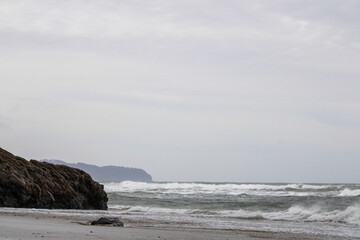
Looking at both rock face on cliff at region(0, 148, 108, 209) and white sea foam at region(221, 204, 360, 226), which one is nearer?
white sea foam at region(221, 204, 360, 226)

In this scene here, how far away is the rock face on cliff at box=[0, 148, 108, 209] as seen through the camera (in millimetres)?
23234

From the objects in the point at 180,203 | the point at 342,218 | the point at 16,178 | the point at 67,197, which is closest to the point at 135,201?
the point at 180,203

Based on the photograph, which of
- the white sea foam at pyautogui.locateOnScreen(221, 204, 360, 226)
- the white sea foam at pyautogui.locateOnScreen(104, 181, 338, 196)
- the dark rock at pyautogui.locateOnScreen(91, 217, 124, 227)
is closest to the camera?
the dark rock at pyautogui.locateOnScreen(91, 217, 124, 227)

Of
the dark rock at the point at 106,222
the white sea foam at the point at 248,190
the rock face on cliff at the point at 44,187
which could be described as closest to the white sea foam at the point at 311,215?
the rock face on cliff at the point at 44,187

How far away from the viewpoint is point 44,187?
82.1 ft

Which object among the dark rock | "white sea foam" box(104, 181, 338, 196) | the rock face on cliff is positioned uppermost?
"white sea foam" box(104, 181, 338, 196)

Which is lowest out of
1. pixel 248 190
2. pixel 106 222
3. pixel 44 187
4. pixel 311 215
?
pixel 106 222

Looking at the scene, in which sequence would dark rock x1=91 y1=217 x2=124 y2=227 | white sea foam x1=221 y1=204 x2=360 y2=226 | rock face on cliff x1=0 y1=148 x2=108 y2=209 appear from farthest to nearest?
rock face on cliff x1=0 y1=148 x2=108 y2=209
white sea foam x1=221 y1=204 x2=360 y2=226
dark rock x1=91 y1=217 x2=124 y2=227

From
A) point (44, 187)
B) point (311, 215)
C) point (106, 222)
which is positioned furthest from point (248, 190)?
point (106, 222)

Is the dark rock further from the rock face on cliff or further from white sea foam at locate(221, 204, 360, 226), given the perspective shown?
white sea foam at locate(221, 204, 360, 226)

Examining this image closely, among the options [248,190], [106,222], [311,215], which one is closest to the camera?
[106,222]

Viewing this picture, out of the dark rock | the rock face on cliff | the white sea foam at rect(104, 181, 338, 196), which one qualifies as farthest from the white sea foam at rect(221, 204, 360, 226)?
the white sea foam at rect(104, 181, 338, 196)

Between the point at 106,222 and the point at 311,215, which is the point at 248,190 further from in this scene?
the point at 106,222

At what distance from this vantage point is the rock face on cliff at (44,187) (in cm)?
2323
